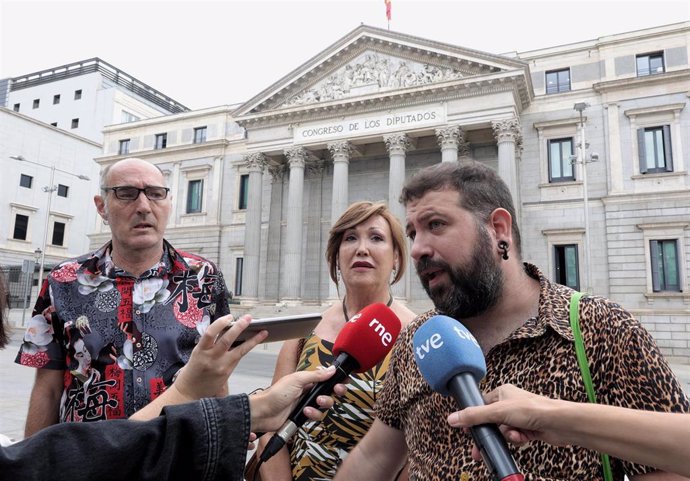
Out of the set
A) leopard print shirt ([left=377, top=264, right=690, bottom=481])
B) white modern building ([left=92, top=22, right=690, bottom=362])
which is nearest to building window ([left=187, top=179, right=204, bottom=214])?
white modern building ([left=92, top=22, right=690, bottom=362])

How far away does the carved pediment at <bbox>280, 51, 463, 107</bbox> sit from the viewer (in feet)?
82.8

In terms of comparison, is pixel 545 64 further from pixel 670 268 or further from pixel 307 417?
pixel 307 417

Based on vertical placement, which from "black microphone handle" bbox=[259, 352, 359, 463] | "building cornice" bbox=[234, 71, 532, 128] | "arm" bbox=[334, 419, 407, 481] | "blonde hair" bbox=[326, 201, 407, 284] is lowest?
"arm" bbox=[334, 419, 407, 481]

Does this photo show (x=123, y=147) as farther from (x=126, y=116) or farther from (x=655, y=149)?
(x=655, y=149)

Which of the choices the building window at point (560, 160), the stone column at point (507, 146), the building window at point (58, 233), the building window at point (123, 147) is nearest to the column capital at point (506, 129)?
the stone column at point (507, 146)

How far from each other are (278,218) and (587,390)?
28857 millimetres

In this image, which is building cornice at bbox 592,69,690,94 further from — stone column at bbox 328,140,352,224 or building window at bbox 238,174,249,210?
building window at bbox 238,174,249,210

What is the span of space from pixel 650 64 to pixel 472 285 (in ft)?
90.1

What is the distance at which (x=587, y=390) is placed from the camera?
1527 mm

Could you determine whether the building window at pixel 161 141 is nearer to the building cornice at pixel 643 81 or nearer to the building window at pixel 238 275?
the building window at pixel 238 275

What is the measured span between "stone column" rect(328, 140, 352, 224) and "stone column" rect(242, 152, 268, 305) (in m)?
5.05

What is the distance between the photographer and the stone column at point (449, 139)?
2331cm

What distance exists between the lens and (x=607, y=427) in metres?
1.20

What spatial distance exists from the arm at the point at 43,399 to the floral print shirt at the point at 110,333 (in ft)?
0.18
